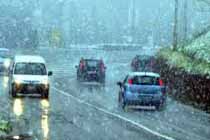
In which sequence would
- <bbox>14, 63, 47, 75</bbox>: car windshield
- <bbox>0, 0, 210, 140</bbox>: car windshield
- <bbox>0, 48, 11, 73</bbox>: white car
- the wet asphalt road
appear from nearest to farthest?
the wet asphalt road < <bbox>0, 0, 210, 140</bbox>: car windshield < <bbox>14, 63, 47, 75</bbox>: car windshield < <bbox>0, 48, 11, 73</bbox>: white car

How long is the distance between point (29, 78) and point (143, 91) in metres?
5.95

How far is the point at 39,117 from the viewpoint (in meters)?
22.1

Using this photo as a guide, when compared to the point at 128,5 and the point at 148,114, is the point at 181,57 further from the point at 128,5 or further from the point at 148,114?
the point at 128,5

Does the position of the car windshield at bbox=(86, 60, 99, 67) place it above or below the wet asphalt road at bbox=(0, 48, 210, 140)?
above

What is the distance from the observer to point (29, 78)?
97.4 feet

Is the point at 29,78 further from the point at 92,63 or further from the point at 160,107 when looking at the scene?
the point at 92,63

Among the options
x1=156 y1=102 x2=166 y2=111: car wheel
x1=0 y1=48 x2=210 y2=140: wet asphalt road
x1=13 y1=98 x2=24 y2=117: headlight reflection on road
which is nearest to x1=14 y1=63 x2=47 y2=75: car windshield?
x1=0 y1=48 x2=210 y2=140: wet asphalt road

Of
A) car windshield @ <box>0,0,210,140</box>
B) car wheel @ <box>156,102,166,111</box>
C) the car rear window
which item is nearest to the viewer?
car windshield @ <box>0,0,210,140</box>

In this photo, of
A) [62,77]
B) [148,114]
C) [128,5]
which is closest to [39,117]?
[148,114]

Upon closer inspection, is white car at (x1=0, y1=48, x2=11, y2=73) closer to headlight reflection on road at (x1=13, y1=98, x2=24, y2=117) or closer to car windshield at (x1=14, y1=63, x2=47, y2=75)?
car windshield at (x1=14, y1=63, x2=47, y2=75)

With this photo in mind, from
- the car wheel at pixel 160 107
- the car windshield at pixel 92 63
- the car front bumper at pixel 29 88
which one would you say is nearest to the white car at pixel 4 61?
the car windshield at pixel 92 63

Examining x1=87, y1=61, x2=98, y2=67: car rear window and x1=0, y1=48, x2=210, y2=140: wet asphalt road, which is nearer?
x1=0, y1=48, x2=210, y2=140: wet asphalt road

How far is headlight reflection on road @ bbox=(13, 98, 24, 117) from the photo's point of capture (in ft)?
76.2

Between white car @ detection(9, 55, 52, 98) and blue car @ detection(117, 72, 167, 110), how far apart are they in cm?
463
